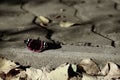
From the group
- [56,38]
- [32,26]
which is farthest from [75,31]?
[32,26]

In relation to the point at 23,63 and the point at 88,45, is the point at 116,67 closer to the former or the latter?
the point at 88,45

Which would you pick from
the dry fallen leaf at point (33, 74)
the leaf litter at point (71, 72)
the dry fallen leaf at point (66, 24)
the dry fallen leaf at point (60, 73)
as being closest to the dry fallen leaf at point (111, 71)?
the leaf litter at point (71, 72)

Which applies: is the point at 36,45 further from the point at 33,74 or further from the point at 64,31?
the point at 64,31

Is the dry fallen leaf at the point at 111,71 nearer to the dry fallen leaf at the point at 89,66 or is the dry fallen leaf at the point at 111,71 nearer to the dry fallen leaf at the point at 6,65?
the dry fallen leaf at the point at 89,66

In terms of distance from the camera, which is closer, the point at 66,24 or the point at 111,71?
the point at 111,71

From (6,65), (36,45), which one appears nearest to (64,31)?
(36,45)

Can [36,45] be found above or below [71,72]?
above
